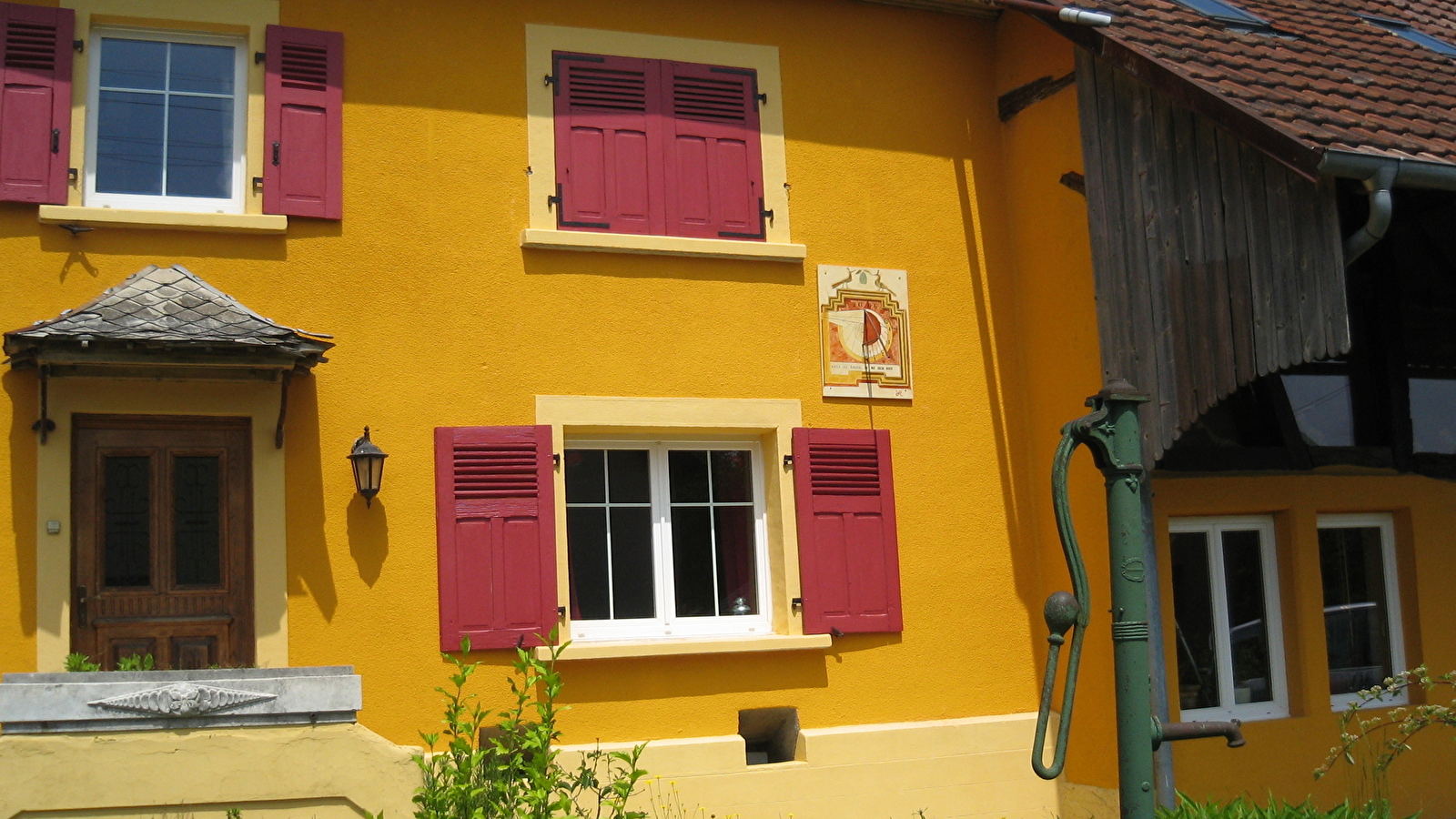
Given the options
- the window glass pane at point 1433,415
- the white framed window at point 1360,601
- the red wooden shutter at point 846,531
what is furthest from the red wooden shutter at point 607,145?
the white framed window at point 1360,601

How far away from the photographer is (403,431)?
782cm

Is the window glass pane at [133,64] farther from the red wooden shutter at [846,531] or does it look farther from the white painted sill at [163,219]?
the red wooden shutter at [846,531]

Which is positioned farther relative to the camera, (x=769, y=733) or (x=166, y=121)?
(x=769, y=733)

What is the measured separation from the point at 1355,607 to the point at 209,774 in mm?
7178

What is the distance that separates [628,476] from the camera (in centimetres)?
850

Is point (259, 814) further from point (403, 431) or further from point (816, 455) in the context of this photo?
point (816, 455)

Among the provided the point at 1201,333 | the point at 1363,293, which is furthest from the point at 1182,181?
the point at 1363,293

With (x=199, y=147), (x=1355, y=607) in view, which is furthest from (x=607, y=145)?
(x=1355, y=607)

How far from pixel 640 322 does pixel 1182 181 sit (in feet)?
10.3

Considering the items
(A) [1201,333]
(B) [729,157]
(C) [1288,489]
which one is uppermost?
(B) [729,157]

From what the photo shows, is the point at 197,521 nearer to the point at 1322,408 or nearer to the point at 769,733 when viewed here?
the point at 769,733

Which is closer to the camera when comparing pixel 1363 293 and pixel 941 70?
pixel 1363 293

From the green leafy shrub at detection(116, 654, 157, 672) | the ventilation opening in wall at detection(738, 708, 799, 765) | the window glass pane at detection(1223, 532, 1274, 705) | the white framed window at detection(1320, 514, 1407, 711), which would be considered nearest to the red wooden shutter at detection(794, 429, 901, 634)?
the ventilation opening in wall at detection(738, 708, 799, 765)

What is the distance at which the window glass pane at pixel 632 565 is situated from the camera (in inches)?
328
